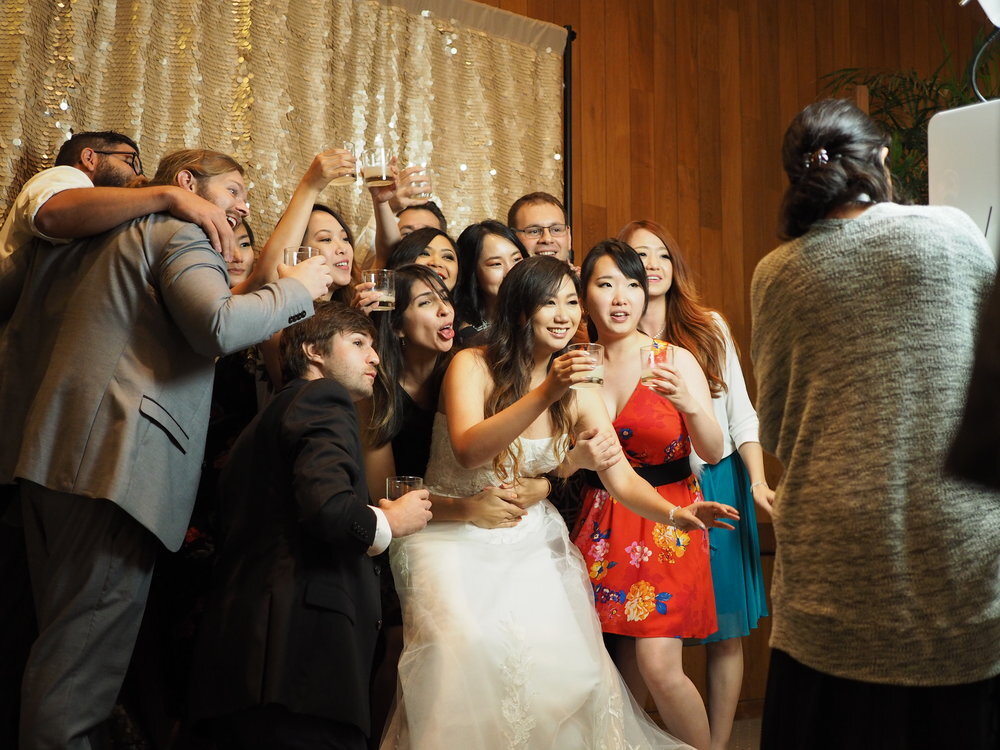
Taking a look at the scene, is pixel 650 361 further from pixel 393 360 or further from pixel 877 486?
pixel 877 486

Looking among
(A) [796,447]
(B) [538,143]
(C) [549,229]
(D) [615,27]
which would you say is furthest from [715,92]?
(A) [796,447]

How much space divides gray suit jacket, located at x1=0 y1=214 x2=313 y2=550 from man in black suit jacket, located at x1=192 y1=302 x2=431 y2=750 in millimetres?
143

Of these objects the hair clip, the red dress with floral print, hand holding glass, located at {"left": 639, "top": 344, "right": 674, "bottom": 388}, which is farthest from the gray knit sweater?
the red dress with floral print

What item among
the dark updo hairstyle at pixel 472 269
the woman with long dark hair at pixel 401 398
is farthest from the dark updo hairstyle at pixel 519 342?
the dark updo hairstyle at pixel 472 269

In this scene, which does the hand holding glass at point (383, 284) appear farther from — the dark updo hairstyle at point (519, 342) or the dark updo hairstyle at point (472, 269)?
the dark updo hairstyle at point (472, 269)

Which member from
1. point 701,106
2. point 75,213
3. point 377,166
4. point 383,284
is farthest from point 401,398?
point 701,106

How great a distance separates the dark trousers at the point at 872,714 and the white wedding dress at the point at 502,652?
0.63 m

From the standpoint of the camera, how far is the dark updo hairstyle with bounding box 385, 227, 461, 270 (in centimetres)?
311

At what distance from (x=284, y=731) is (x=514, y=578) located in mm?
666

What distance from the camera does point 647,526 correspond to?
2.93 meters

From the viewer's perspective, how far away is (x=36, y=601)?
2.16 metres

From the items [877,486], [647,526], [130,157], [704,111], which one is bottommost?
[647,526]

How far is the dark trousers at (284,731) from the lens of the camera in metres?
2.04

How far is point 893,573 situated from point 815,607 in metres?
0.14
